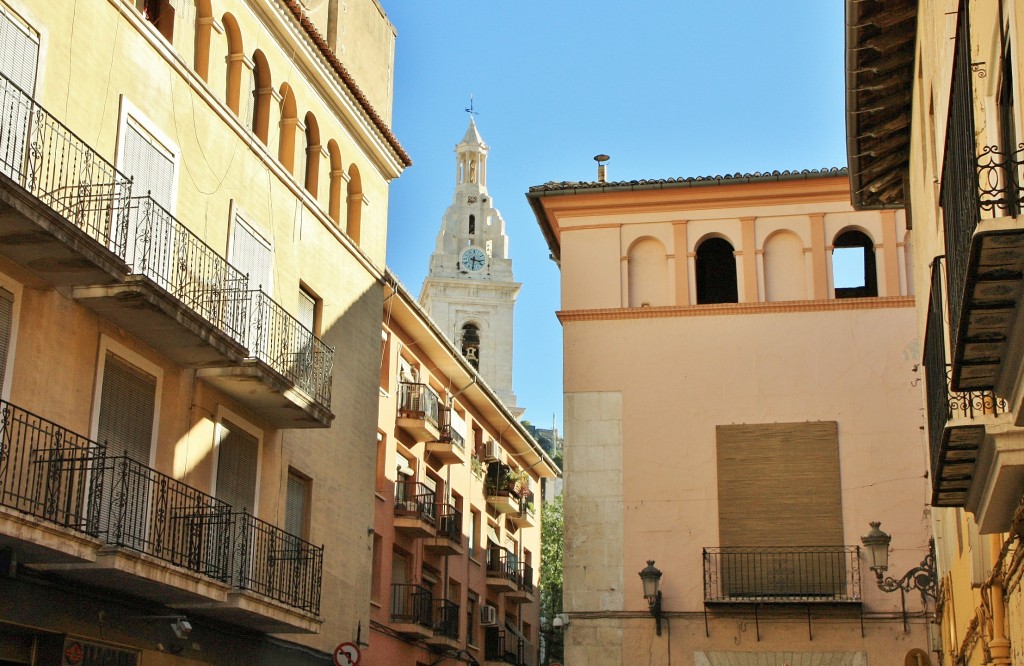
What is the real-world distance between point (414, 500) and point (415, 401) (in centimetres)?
218

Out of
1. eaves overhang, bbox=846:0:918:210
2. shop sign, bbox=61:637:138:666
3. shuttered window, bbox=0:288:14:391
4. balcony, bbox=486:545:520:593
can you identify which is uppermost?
eaves overhang, bbox=846:0:918:210

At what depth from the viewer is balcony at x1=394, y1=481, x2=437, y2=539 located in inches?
1172

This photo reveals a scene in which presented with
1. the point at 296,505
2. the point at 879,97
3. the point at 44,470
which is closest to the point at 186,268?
the point at 44,470

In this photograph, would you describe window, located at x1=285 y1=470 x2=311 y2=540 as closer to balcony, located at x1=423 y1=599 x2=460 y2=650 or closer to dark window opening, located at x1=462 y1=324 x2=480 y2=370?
balcony, located at x1=423 y1=599 x2=460 y2=650

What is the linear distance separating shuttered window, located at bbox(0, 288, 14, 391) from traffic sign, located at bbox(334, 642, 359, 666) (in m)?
7.86

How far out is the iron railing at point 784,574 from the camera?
22016 millimetres

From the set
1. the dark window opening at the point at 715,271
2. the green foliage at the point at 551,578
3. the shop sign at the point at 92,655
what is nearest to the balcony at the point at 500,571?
the green foliage at the point at 551,578

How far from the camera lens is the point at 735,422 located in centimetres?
2339

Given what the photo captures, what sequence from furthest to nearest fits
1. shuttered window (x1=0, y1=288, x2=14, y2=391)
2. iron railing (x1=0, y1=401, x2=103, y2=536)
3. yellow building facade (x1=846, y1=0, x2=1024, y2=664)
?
shuttered window (x1=0, y1=288, x2=14, y2=391), iron railing (x1=0, y1=401, x2=103, y2=536), yellow building facade (x1=846, y1=0, x2=1024, y2=664)

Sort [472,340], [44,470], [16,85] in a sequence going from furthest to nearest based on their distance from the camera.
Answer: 1. [472,340]
2. [44,470]
3. [16,85]

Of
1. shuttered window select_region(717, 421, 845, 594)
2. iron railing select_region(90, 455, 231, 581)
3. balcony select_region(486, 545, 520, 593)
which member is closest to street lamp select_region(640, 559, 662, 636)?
shuttered window select_region(717, 421, 845, 594)

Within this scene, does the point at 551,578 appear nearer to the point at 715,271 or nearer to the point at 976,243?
the point at 715,271

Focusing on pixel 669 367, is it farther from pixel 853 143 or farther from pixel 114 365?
pixel 114 365

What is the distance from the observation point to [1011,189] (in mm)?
7133
